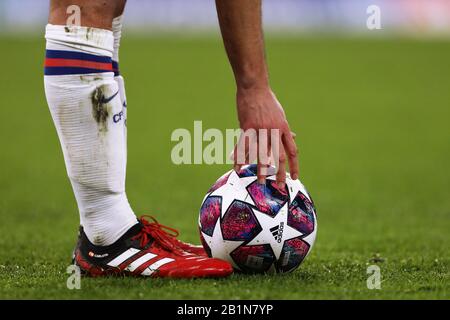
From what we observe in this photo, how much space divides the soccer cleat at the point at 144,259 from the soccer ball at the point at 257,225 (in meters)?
0.15

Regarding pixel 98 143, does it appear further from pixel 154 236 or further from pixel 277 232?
pixel 277 232

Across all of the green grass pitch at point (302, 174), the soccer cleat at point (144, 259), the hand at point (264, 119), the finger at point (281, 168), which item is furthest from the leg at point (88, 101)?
the finger at point (281, 168)

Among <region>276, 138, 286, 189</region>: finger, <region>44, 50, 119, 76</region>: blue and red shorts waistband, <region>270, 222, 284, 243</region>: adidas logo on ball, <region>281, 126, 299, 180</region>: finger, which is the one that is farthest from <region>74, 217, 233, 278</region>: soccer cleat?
<region>44, 50, 119, 76</region>: blue and red shorts waistband

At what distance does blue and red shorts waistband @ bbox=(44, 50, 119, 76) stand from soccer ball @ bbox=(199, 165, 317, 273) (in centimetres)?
82

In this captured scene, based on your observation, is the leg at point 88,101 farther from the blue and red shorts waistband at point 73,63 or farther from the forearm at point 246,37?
the forearm at point 246,37

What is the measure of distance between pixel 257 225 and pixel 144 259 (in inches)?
20.2

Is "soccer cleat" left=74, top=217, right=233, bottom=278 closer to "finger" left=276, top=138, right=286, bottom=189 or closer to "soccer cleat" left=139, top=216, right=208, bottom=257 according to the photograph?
"soccer cleat" left=139, top=216, right=208, bottom=257

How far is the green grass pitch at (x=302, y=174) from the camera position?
3445 mm

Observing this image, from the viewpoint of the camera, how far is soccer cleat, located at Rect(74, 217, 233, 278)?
345cm

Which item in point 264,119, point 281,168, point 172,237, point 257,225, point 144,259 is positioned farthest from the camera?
point 172,237

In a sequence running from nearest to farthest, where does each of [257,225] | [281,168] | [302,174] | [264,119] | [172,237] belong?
[264,119]
[281,168]
[257,225]
[172,237]
[302,174]

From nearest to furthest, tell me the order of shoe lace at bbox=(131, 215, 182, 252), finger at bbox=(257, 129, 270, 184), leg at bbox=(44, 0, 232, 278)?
finger at bbox=(257, 129, 270, 184)
leg at bbox=(44, 0, 232, 278)
shoe lace at bbox=(131, 215, 182, 252)

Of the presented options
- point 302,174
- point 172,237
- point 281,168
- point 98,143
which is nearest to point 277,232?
point 281,168

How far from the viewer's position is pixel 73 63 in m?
3.37
